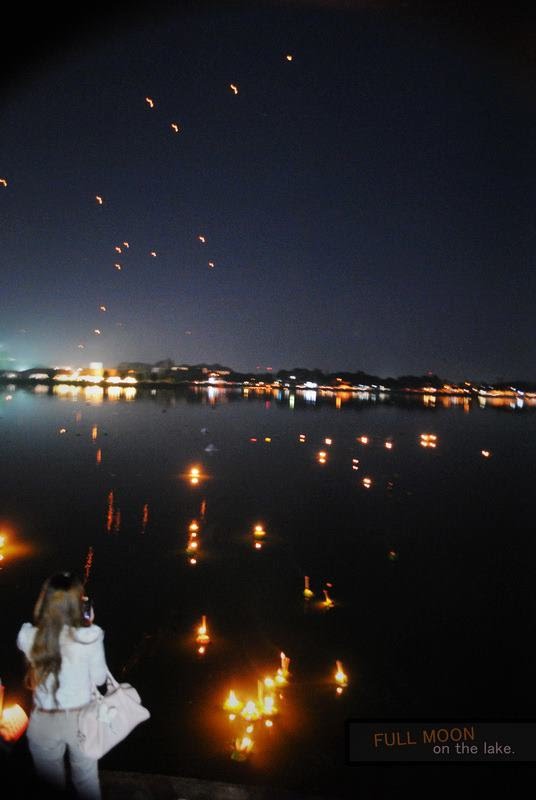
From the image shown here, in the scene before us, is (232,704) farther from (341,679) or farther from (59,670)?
(59,670)

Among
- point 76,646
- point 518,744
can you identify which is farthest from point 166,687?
point 518,744

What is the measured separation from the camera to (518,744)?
489cm

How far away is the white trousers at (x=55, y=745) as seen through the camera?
3262 mm

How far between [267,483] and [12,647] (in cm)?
1339

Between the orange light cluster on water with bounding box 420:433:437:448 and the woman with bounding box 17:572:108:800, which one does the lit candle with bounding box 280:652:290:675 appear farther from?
the orange light cluster on water with bounding box 420:433:437:448

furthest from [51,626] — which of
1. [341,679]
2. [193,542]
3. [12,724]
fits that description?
[193,542]

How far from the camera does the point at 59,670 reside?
3182 mm

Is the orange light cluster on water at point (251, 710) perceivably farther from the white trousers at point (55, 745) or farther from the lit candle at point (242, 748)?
the white trousers at point (55, 745)

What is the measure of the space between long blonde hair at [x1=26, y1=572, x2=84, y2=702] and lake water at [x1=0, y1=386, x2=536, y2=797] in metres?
2.84

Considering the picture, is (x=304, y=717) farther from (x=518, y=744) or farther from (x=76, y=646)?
(x=76, y=646)

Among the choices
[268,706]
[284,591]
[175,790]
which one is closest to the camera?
[175,790]

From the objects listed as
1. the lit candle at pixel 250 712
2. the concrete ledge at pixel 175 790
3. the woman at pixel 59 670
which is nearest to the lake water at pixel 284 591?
the lit candle at pixel 250 712

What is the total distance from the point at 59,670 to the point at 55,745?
2.01ft

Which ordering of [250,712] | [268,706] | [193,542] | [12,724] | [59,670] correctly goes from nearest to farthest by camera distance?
[59,670], [12,724], [250,712], [268,706], [193,542]
